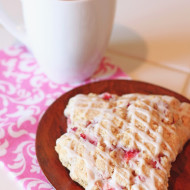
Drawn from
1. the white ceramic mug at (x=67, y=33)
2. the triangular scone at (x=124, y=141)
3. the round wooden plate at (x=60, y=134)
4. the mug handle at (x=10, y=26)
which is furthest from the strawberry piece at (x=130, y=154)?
the mug handle at (x=10, y=26)

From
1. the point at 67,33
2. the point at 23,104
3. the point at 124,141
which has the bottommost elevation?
the point at 23,104

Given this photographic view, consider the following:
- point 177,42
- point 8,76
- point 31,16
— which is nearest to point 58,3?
point 31,16

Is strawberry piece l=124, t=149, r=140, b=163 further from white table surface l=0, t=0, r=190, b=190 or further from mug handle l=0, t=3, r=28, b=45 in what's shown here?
mug handle l=0, t=3, r=28, b=45

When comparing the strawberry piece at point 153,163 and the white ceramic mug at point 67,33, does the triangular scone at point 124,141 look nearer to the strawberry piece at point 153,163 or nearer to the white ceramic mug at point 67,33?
the strawberry piece at point 153,163

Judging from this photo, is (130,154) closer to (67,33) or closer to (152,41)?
(67,33)

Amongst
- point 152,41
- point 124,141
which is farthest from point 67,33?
point 152,41

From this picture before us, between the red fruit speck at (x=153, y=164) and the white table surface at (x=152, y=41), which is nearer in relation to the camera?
the red fruit speck at (x=153, y=164)

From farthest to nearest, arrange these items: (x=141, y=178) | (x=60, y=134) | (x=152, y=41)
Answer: (x=152, y=41) → (x=60, y=134) → (x=141, y=178)

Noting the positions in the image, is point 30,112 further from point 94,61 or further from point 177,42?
point 177,42
